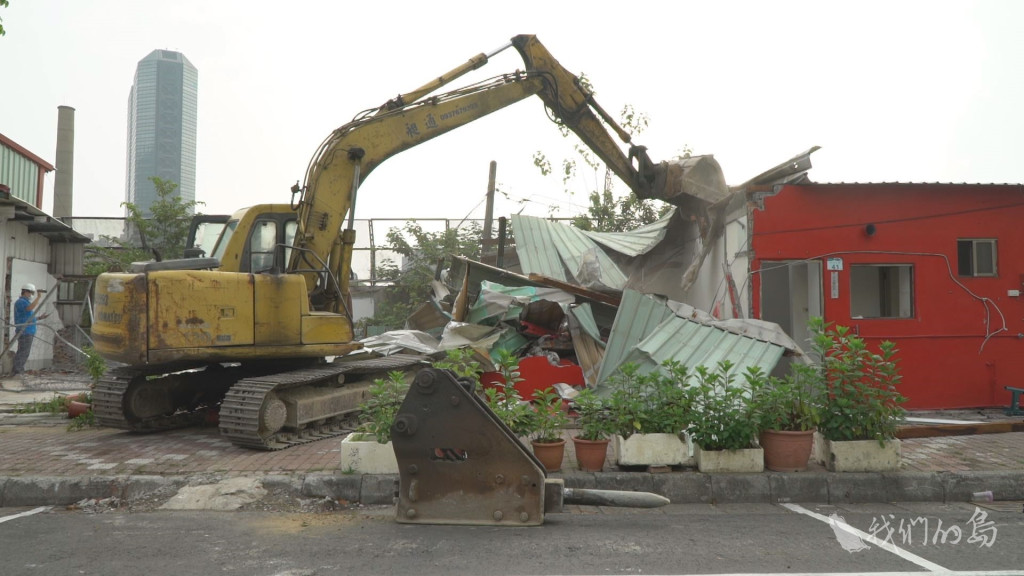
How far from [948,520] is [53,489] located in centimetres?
740

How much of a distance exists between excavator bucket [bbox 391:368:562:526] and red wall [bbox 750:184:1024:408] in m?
6.59

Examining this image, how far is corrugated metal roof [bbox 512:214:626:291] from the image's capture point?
12.7m

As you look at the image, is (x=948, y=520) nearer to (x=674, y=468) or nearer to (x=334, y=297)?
(x=674, y=468)

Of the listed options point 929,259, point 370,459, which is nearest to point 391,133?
point 370,459

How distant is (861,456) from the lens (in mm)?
6176

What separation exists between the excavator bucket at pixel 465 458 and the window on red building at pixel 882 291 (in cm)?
828

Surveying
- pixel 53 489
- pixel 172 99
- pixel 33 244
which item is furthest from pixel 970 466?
pixel 172 99

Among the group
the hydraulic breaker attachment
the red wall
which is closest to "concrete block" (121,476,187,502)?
the hydraulic breaker attachment

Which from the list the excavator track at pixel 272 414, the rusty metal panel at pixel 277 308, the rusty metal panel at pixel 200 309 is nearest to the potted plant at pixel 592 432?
the excavator track at pixel 272 414

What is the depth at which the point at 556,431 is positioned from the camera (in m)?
6.30

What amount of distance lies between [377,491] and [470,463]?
4.83 feet

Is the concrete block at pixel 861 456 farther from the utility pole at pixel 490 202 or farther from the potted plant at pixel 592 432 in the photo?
the utility pole at pixel 490 202

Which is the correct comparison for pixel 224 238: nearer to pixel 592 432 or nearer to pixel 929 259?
pixel 592 432

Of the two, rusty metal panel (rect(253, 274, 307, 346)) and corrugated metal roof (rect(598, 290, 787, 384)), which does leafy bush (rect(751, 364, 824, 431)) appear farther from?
rusty metal panel (rect(253, 274, 307, 346))
